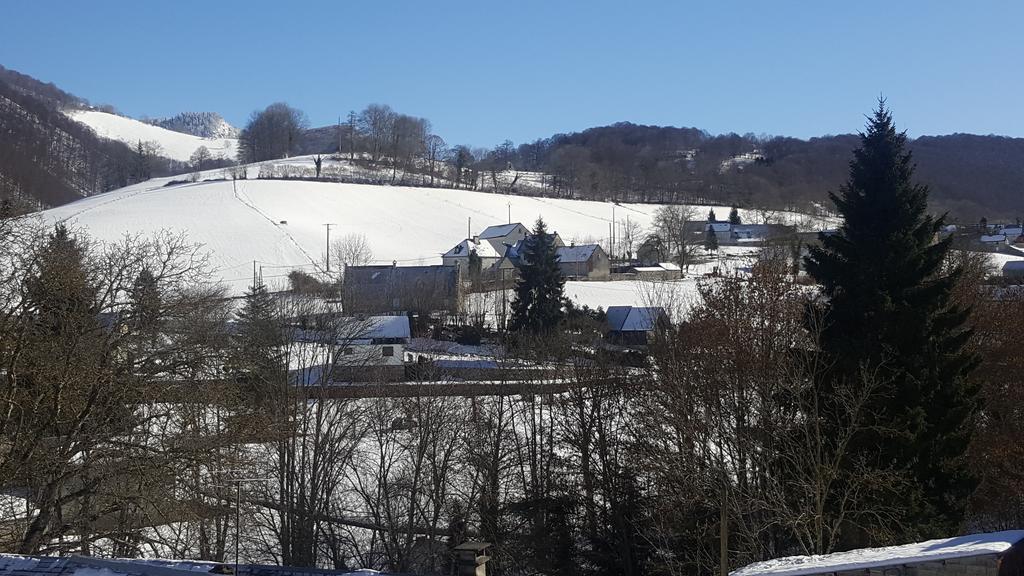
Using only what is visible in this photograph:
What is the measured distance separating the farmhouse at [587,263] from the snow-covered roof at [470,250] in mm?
6156

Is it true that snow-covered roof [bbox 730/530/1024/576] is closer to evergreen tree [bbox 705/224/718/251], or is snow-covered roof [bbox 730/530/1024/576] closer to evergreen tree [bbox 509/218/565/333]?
evergreen tree [bbox 509/218/565/333]

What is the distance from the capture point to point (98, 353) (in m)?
16.0

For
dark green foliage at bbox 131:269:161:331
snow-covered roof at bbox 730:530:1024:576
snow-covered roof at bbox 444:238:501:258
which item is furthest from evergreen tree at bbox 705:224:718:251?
snow-covered roof at bbox 730:530:1024:576

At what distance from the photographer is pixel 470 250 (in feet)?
225

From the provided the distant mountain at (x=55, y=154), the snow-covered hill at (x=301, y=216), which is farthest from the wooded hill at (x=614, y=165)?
the snow-covered hill at (x=301, y=216)

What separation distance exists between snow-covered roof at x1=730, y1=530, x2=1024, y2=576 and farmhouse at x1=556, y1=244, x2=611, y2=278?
5775cm

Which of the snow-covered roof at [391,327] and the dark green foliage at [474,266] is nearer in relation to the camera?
the snow-covered roof at [391,327]

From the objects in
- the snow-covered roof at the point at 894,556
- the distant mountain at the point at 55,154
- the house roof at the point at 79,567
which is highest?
the distant mountain at the point at 55,154

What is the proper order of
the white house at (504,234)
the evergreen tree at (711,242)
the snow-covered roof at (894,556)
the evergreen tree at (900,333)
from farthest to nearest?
the evergreen tree at (711,242), the white house at (504,234), the evergreen tree at (900,333), the snow-covered roof at (894,556)

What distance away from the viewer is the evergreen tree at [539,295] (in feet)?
146

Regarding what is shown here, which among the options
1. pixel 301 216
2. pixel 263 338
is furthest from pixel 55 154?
pixel 263 338

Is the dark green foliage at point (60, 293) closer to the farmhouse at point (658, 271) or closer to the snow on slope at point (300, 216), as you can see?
the snow on slope at point (300, 216)

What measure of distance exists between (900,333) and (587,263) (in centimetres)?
5339

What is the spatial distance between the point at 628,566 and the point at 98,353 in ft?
45.4
